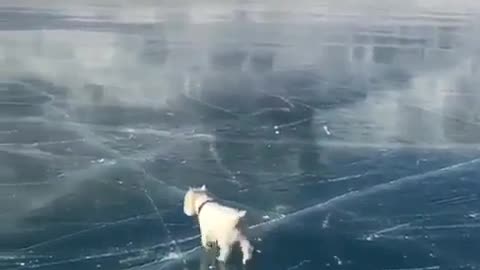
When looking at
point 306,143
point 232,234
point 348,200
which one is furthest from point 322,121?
point 232,234

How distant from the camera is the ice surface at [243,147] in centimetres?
400

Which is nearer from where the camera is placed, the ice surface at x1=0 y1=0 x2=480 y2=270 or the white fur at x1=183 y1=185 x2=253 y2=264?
the white fur at x1=183 y1=185 x2=253 y2=264

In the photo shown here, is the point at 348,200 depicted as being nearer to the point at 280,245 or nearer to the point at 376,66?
the point at 280,245

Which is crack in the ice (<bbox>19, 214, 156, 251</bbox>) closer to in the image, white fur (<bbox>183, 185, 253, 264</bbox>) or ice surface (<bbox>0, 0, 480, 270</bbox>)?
ice surface (<bbox>0, 0, 480, 270</bbox>)

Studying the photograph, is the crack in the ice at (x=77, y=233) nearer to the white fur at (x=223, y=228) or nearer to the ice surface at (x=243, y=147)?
the ice surface at (x=243, y=147)

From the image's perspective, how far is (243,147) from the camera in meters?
5.71

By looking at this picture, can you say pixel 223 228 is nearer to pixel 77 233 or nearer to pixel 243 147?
pixel 77 233

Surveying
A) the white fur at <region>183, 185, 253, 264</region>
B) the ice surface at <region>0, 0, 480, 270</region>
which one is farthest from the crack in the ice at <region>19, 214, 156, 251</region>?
the white fur at <region>183, 185, 253, 264</region>

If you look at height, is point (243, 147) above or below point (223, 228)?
below

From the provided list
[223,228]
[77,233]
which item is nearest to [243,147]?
[77,233]

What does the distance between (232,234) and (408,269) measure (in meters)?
0.78

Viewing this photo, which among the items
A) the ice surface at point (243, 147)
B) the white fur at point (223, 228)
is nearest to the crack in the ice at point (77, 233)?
the ice surface at point (243, 147)

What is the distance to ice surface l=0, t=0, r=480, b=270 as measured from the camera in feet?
13.1

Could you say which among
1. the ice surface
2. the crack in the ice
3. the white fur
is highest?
the white fur
